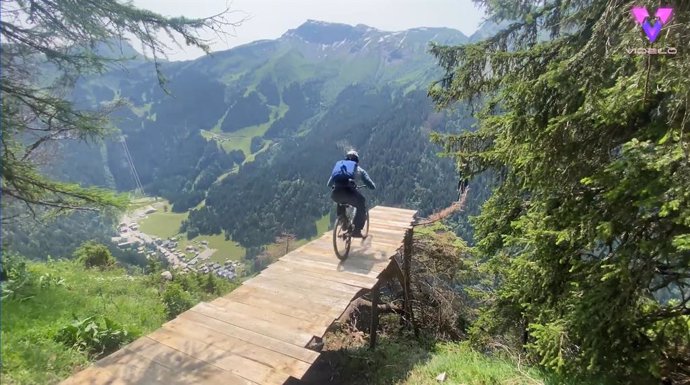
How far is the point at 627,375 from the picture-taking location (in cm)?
405

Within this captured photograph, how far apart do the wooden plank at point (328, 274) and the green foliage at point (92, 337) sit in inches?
107

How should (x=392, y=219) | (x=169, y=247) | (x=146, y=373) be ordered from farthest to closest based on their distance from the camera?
1. (x=169, y=247)
2. (x=392, y=219)
3. (x=146, y=373)

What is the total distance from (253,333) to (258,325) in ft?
0.75

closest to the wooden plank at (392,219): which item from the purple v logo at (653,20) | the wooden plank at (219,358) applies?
the wooden plank at (219,358)

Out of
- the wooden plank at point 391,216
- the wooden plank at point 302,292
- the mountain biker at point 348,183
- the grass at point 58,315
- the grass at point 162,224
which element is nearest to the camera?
the grass at point 58,315

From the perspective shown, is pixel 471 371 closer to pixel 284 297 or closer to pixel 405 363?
pixel 405 363

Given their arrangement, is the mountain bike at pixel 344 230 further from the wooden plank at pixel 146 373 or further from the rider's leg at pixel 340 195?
the wooden plank at pixel 146 373

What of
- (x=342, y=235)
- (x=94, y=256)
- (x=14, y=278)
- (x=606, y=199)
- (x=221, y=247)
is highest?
(x=606, y=199)

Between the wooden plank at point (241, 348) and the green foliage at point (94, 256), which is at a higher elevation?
the wooden plank at point (241, 348)

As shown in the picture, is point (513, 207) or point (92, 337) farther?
point (513, 207)

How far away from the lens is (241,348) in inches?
187

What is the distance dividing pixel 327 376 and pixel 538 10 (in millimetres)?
9196

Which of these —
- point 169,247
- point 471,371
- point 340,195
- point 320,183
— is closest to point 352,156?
point 340,195

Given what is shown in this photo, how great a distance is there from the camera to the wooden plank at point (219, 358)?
4207mm
